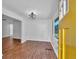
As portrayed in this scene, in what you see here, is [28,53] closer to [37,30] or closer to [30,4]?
[30,4]

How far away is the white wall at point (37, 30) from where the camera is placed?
9.46 m

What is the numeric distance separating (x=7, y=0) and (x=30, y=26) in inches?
249

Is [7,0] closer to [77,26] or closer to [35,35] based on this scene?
[77,26]

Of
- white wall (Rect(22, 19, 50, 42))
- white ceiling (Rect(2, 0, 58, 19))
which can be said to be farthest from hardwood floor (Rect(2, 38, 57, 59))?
white wall (Rect(22, 19, 50, 42))

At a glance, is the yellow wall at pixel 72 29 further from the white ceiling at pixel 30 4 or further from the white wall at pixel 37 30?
the white wall at pixel 37 30

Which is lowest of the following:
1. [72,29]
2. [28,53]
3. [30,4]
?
[28,53]

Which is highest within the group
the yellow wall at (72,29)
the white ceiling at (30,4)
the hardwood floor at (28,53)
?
the white ceiling at (30,4)

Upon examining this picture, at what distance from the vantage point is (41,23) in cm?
962

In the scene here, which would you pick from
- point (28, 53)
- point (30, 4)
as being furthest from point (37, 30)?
point (30, 4)

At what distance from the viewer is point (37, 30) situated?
9695 mm

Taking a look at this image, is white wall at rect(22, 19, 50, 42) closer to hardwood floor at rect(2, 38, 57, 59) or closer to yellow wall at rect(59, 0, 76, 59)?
hardwood floor at rect(2, 38, 57, 59)

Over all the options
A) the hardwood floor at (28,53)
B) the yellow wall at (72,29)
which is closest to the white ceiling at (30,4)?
the hardwood floor at (28,53)

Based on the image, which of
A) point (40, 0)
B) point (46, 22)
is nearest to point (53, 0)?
point (40, 0)

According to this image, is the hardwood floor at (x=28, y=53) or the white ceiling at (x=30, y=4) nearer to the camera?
the white ceiling at (x=30, y=4)
